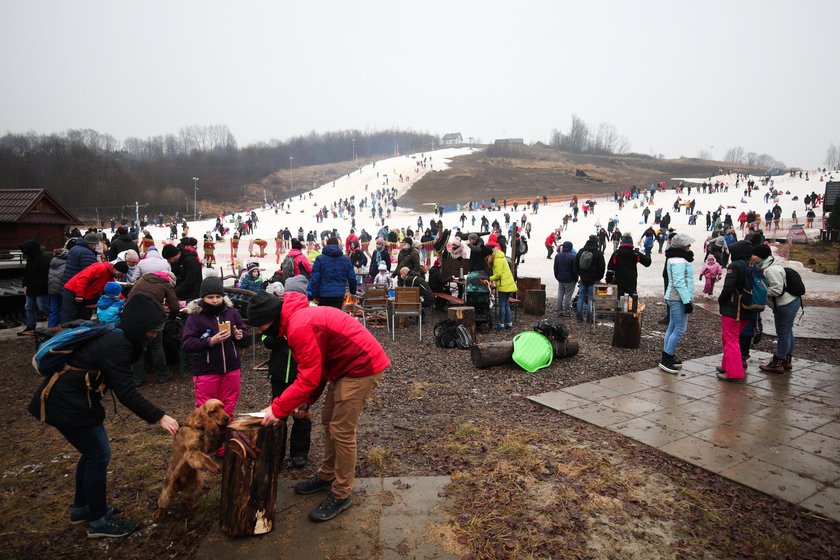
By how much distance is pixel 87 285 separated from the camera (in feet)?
23.4

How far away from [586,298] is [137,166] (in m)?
78.5

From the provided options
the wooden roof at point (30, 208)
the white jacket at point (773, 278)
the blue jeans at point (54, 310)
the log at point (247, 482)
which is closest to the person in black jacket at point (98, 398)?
the log at point (247, 482)

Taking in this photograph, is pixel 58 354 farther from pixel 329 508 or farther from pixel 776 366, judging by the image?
pixel 776 366

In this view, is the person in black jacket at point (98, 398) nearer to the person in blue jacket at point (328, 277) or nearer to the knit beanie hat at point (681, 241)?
the person in blue jacket at point (328, 277)

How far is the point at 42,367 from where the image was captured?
2.93 meters

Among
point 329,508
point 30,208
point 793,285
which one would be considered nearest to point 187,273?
point 329,508

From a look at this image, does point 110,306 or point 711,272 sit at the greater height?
point 110,306

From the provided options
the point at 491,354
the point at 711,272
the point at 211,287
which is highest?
the point at 211,287

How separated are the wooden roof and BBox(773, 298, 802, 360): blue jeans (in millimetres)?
16957

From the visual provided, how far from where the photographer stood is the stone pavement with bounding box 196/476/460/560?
300 centimetres

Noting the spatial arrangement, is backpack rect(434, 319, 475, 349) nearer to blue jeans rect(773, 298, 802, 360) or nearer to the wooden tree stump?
the wooden tree stump

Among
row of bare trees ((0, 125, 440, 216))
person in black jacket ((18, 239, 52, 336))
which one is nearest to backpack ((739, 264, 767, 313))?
person in black jacket ((18, 239, 52, 336))

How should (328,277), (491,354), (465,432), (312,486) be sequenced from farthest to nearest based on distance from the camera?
(328,277) < (491,354) < (465,432) < (312,486)

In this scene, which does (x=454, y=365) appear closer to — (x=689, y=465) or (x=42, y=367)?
(x=689, y=465)
